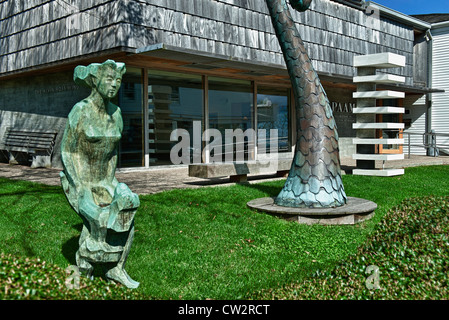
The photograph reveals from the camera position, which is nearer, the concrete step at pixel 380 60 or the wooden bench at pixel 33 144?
the concrete step at pixel 380 60

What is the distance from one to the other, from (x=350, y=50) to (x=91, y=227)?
16.1 metres

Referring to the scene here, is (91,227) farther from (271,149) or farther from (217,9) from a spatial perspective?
(271,149)

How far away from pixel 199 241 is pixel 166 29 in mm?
7318

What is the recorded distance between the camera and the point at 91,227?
325 cm

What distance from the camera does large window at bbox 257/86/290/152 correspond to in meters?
16.0

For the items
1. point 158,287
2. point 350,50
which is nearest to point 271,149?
point 350,50

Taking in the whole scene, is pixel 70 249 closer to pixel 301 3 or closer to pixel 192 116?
pixel 301 3

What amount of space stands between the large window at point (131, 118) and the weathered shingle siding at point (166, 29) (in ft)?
4.95

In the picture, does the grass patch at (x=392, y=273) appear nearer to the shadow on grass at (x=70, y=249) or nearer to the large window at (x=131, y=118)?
the shadow on grass at (x=70, y=249)

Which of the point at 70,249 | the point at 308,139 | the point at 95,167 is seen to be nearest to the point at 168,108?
the point at 308,139

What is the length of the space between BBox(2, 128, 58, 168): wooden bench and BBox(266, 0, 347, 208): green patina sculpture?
8549mm

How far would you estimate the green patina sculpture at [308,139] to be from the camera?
632 centimetres

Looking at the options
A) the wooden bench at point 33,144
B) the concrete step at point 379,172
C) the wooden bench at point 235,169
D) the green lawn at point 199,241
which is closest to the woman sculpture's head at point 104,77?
the green lawn at point 199,241
